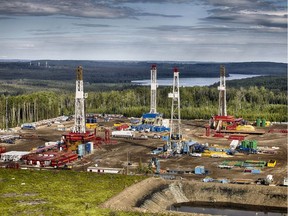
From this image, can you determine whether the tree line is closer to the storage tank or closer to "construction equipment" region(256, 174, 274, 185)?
the storage tank

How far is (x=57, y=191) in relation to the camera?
45.1 meters

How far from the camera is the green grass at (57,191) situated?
39513mm

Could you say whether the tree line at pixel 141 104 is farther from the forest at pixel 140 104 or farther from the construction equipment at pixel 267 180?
the construction equipment at pixel 267 180

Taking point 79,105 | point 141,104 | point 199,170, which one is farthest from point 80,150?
point 141,104

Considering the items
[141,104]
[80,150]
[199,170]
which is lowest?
[199,170]

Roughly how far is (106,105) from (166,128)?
38213 millimetres

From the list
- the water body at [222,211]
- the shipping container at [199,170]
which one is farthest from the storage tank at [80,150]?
the water body at [222,211]

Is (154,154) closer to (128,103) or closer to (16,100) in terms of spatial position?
(16,100)


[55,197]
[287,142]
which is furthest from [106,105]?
[55,197]

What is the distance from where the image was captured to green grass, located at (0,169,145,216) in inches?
1556

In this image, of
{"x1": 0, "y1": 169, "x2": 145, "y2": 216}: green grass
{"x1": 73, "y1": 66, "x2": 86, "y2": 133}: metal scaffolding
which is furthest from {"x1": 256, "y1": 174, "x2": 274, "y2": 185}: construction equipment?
{"x1": 73, "y1": 66, "x2": 86, "y2": 133}: metal scaffolding

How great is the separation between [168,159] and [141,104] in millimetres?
63470

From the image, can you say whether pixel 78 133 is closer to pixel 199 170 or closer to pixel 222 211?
pixel 199 170

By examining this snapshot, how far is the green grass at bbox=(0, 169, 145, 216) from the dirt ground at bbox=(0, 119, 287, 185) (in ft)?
20.6
